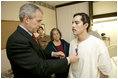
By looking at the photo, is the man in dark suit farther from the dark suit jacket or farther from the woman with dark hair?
the woman with dark hair

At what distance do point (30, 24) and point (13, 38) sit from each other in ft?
0.69

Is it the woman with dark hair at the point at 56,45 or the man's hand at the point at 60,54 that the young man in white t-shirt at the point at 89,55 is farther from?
the woman with dark hair at the point at 56,45

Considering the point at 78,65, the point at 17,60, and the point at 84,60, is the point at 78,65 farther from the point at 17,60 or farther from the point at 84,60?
the point at 17,60

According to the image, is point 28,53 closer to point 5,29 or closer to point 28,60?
point 28,60

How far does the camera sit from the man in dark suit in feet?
3.14

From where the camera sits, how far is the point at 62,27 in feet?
14.8

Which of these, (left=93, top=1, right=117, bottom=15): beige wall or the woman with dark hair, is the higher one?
(left=93, top=1, right=117, bottom=15): beige wall

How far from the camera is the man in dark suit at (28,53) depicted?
96cm

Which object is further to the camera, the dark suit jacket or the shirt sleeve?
the shirt sleeve

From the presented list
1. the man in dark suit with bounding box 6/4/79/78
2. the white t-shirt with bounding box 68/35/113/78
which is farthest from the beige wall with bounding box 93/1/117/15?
the man in dark suit with bounding box 6/4/79/78

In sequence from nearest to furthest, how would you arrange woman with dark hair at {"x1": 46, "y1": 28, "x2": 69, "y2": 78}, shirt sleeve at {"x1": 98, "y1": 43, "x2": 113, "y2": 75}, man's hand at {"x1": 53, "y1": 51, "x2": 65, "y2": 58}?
shirt sleeve at {"x1": 98, "y1": 43, "x2": 113, "y2": 75}
man's hand at {"x1": 53, "y1": 51, "x2": 65, "y2": 58}
woman with dark hair at {"x1": 46, "y1": 28, "x2": 69, "y2": 78}

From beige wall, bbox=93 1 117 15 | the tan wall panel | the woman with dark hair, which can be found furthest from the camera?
beige wall, bbox=93 1 117 15

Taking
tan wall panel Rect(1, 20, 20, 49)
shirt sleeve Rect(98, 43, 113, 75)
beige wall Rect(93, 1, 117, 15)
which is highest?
beige wall Rect(93, 1, 117, 15)

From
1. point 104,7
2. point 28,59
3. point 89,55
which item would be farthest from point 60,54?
point 104,7
